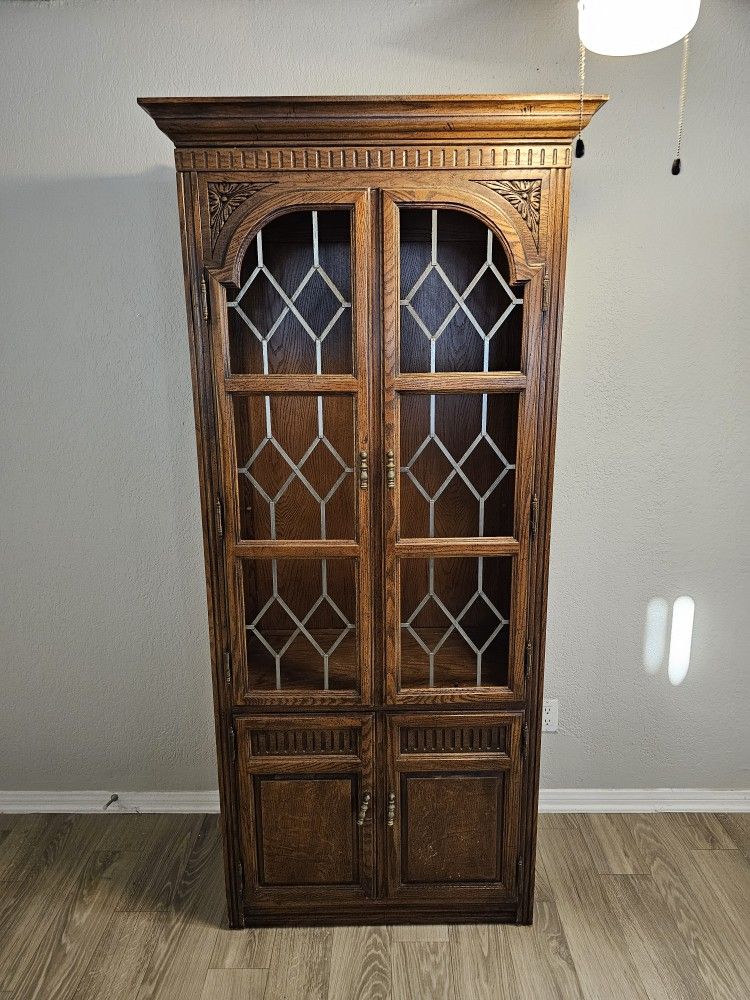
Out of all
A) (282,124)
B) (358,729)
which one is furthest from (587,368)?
(358,729)

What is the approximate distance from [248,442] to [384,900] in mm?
1280

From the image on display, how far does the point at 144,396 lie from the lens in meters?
2.07

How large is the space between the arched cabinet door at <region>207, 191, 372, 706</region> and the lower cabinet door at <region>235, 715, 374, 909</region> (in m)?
0.10

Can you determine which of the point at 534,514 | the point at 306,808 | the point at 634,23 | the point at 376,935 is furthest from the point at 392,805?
the point at 634,23

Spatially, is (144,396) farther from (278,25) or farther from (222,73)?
(278,25)

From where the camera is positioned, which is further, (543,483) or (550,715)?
(550,715)

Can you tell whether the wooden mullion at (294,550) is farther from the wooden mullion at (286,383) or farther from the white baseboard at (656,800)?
the white baseboard at (656,800)

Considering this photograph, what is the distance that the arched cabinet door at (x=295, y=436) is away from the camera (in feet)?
5.11

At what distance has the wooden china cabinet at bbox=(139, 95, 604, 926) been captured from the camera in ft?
4.94

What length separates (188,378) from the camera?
2062 millimetres

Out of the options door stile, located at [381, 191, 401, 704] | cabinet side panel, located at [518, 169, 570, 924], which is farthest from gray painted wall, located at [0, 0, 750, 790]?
door stile, located at [381, 191, 401, 704]

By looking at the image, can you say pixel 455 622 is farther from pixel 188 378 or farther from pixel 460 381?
pixel 188 378

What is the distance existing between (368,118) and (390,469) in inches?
29.7

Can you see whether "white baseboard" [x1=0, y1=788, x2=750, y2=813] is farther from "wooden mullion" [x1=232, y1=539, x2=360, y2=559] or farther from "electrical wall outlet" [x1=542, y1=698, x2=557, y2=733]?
"wooden mullion" [x1=232, y1=539, x2=360, y2=559]
